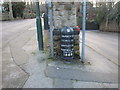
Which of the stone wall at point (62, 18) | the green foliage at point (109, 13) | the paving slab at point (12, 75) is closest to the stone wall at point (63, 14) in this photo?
the stone wall at point (62, 18)

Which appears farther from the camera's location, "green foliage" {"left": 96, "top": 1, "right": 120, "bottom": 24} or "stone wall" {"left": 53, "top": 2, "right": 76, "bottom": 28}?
"green foliage" {"left": 96, "top": 1, "right": 120, "bottom": 24}

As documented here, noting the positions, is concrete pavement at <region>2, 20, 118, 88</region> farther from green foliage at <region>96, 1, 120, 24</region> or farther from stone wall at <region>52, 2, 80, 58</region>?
green foliage at <region>96, 1, 120, 24</region>

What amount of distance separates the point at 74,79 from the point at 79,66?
2.63 ft

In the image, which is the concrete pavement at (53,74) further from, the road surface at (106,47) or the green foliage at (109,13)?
the green foliage at (109,13)

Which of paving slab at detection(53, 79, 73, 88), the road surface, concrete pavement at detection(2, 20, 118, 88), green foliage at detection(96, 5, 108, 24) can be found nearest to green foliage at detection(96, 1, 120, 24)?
green foliage at detection(96, 5, 108, 24)

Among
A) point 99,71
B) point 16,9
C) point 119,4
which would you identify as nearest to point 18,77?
point 99,71

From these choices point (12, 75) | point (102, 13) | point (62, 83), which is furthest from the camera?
point (102, 13)

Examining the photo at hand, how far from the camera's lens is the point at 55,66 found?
12.4ft

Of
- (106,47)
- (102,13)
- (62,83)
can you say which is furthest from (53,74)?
(102,13)

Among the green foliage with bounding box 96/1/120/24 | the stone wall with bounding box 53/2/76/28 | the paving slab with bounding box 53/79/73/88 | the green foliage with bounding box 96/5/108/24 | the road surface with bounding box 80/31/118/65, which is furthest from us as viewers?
the green foliage with bounding box 96/5/108/24

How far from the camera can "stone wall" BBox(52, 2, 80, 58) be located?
409 cm

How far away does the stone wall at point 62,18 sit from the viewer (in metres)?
4.09

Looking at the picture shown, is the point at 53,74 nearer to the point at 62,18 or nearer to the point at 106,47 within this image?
the point at 62,18

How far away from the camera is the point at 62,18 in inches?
165
